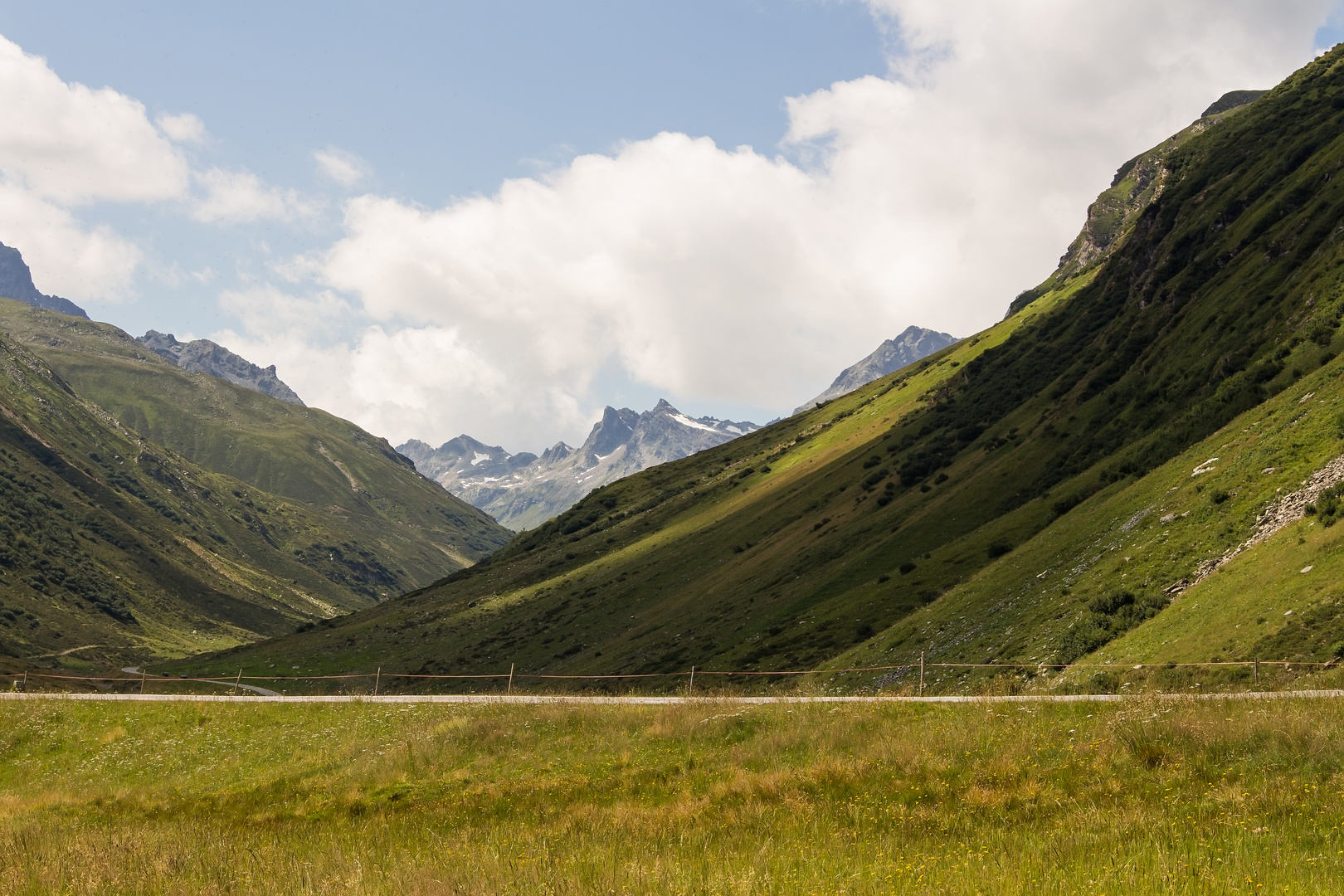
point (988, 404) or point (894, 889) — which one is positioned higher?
point (988, 404)

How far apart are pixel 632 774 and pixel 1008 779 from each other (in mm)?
10867

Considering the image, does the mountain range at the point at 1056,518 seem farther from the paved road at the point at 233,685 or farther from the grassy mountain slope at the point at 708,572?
the paved road at the point at 233,685

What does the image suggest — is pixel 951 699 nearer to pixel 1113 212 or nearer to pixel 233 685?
pixel 233 685

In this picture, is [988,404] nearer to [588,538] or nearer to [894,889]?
[588,538]

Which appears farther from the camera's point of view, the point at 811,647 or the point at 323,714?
the point at 811,647

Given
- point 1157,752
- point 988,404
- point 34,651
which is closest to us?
point 1157,752

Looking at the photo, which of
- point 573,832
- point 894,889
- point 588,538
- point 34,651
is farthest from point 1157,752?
point 34,651

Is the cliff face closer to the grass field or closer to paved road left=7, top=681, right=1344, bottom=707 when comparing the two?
paved road left=7, top=681, right=1344, bottom=707

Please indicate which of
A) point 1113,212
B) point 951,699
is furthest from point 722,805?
point 1113,212

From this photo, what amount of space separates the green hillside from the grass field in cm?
1249

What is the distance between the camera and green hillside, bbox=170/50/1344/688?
38625 mm

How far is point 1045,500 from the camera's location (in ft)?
193

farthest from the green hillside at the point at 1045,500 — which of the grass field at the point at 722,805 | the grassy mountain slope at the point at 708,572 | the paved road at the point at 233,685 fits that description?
the paved road at the point at 233,685

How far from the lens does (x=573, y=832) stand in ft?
63.4
